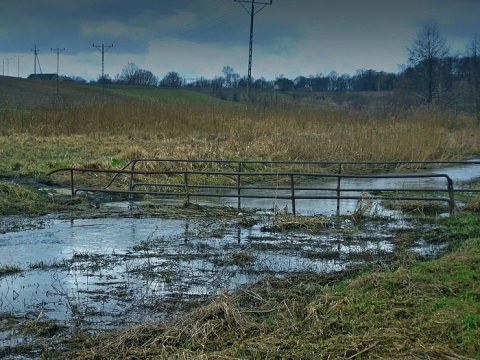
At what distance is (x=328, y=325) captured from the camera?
6199 millimetres

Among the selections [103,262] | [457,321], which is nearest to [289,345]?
[457,321]

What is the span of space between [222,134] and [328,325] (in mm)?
20909

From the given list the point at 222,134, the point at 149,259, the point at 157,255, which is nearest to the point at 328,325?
the point at 149,259

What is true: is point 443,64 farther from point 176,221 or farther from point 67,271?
point 67,271

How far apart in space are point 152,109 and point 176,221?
18.2m

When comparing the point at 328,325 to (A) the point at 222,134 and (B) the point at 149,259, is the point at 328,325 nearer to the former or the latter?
(B) the point at 149,259

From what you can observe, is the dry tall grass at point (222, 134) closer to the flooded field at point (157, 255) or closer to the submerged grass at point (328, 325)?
the flooded field at point (157, 255)

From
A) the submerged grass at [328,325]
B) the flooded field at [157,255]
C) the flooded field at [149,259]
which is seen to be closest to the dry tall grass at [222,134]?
the flooded field at [157,255]

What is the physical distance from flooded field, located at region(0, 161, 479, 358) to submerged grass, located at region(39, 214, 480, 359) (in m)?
0.72

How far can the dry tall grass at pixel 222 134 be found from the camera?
73.6ft

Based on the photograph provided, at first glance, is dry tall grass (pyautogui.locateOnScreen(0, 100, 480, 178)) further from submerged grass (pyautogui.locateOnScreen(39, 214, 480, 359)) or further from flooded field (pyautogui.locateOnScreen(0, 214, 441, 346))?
submerged grass (pyautogui.locateOnScreen(39, 214, 480, 359))

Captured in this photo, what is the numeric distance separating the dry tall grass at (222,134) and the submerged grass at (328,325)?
12.9 m

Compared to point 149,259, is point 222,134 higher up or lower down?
higher up

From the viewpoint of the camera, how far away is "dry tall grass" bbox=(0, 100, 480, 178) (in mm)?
22422
